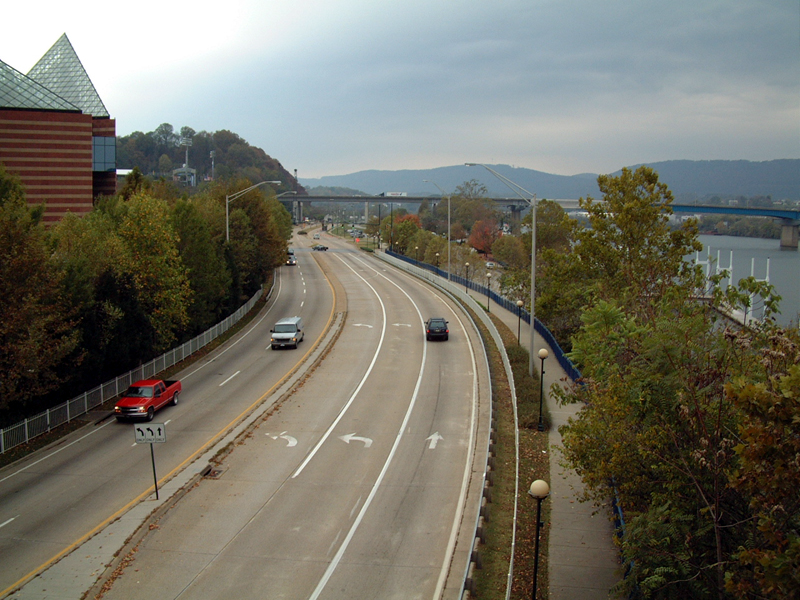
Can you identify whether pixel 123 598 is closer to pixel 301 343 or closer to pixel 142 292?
pixel 142 292

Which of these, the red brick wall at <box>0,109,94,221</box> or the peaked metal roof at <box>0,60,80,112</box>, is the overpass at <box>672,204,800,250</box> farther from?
the peaked metal roof at <box>0,60,80,112</box>

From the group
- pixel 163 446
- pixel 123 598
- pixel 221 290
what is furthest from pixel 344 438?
pixel 221 290

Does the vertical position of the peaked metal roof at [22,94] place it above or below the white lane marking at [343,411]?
above

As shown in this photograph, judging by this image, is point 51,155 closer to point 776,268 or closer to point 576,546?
point 576,546

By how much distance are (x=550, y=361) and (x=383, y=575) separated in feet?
77.3

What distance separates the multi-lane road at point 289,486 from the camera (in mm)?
14203

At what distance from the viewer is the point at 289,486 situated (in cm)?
1919

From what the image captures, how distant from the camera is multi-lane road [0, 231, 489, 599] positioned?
559 inches

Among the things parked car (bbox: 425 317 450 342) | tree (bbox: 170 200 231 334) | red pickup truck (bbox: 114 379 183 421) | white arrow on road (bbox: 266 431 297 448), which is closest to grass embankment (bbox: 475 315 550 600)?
white arrow on road (bbox: 266 431 297 448)

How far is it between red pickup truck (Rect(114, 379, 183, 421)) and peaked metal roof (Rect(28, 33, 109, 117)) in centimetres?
5389

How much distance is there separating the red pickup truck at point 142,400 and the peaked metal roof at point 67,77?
53887 millimetres

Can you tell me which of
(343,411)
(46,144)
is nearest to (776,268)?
(343,411)

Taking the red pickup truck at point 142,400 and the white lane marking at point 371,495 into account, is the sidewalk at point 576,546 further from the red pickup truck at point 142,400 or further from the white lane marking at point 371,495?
the red pickup truck at point 142,400

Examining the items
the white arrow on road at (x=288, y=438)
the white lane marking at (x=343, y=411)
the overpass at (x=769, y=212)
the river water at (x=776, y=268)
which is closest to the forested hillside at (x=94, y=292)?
the white arrow on road at (x=288, y=438)
